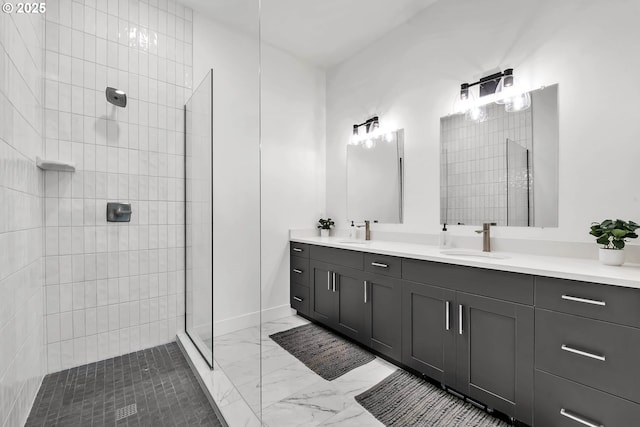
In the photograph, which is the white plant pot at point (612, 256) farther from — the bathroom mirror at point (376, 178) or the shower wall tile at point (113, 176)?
the shower wall tile at point (113, 176)

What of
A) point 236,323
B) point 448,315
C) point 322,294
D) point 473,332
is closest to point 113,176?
point 236,323

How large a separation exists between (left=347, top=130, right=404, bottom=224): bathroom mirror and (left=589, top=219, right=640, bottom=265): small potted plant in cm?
138

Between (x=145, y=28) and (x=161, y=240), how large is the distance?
4.81 ft

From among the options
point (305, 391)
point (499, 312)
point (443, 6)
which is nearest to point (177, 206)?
point (305, 391)

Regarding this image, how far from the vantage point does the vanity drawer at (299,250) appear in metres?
2.80

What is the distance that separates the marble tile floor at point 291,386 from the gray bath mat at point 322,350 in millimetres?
66

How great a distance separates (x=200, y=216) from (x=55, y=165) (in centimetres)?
83

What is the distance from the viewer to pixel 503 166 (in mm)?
1976

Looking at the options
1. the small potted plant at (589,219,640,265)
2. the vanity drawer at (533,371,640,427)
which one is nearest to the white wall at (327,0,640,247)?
the small potted plant at (589,219,640,265)

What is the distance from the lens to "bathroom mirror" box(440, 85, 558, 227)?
1.78m

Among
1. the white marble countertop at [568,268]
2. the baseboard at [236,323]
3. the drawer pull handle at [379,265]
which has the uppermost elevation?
the white marble countertop at [568,268]

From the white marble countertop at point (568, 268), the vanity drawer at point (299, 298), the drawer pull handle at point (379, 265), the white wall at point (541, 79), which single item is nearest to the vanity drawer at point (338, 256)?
the drawer pull handle at point (379, 265)

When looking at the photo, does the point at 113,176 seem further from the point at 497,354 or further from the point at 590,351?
the point at 590,351

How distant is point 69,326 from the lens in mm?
1767
